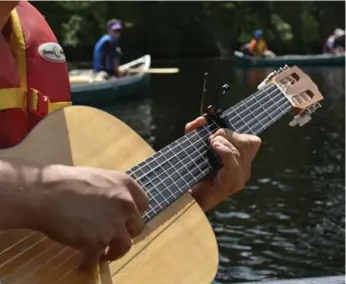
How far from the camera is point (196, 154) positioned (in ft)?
5.49

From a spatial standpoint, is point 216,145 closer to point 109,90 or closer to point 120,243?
point 120,243

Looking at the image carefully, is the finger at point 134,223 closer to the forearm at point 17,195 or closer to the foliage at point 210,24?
the forearm at point 17,195

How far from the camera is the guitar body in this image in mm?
1341

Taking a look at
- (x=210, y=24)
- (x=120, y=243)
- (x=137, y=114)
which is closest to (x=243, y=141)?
(x=120, y=243)

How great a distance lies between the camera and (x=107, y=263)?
55.3 inches

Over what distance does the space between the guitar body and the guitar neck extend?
34 millimetres

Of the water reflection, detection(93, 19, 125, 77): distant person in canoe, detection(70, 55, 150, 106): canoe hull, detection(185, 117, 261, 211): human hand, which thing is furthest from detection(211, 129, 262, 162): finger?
detection(93, 19, 125, 77): distant person in canoe

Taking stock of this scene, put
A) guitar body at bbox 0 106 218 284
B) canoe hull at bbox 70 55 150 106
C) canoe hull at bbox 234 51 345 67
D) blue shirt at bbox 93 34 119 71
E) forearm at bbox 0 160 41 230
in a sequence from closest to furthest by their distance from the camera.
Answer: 1. forearm at bbox 0 160 41 230
2. guitar body at bbox 0 106 218 284
3. canoe hull at bbox 70 55 150 106
4. blue shirt at bbox 93 34 119 71
5. canoe hull at bbox 234 51 345 67

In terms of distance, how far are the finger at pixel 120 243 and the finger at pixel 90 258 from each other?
0.06ft

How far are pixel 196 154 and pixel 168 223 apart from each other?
0.57 ft

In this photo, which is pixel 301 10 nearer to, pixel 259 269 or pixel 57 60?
pixel 259 269

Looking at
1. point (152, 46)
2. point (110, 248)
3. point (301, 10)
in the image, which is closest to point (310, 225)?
point (110, 248)

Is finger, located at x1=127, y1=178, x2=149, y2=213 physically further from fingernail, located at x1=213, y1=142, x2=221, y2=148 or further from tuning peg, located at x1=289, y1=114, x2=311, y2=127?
tuning peg, located at x1=289, y1=114, x2=311, y2=127

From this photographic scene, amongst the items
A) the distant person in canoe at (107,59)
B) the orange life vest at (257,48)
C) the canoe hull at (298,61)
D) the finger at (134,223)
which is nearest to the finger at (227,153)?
the finger at (134,223)
